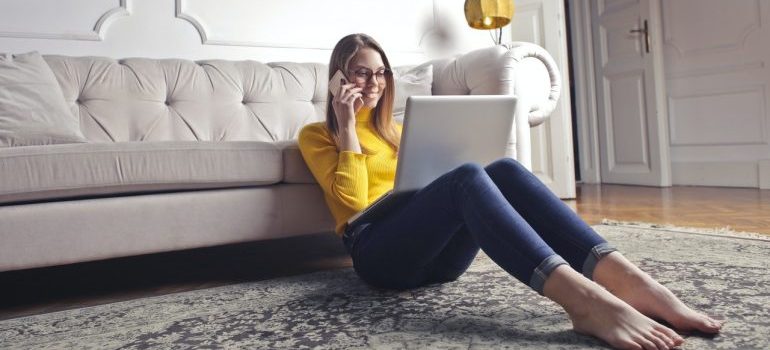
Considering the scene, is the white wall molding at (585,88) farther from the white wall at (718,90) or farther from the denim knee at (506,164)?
the denim knee at (506,164)

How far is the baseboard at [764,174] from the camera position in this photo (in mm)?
3201

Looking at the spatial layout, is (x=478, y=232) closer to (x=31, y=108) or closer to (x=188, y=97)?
(x=31, y=108)

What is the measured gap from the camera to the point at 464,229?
1155mm

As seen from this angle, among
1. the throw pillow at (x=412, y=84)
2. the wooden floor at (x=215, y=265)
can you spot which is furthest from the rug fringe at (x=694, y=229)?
the throw pillow at (x=412, y=84)

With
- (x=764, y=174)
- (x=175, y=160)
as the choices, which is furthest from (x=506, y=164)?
(x=764, y=174)

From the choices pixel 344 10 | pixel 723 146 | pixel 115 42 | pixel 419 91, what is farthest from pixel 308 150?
pixel 723 146

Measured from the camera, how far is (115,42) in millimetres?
2336

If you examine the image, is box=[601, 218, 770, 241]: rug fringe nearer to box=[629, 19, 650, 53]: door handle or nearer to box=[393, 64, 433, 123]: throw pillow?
box=[393, 64, 433, 123]: throw pillow

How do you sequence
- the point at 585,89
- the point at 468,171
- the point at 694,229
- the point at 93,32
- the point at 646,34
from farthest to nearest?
the point at 585,89, the point at 646,34, the point at 93,32, the point at 694,229, the point at 468,171

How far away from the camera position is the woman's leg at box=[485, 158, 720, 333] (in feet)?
2.85

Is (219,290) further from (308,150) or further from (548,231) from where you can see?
(548,231)

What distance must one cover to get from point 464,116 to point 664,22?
3.22 m

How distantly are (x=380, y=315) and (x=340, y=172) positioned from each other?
34 cm

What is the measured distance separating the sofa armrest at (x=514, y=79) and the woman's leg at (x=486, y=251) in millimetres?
736
